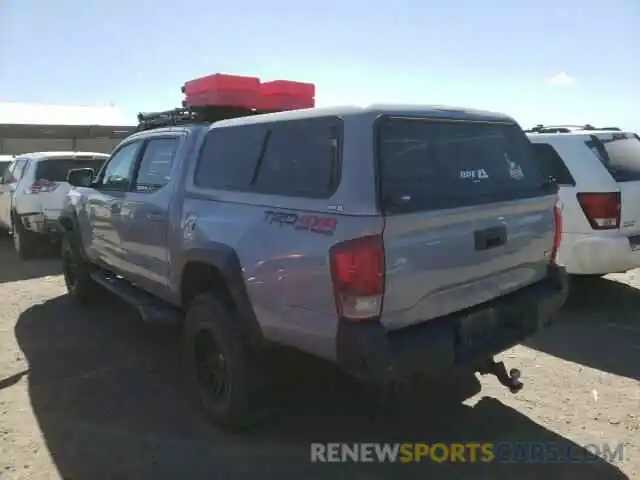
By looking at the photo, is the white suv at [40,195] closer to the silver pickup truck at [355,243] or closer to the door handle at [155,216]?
the door handle at [155,216]

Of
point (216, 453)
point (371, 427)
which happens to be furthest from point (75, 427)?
point (371, 427)

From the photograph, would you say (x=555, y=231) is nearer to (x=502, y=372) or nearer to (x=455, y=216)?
(x=502, y=372)

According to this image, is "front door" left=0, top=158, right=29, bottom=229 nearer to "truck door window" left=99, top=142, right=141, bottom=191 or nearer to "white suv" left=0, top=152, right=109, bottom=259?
"white suv" left=0, top=152, right=109, bottom=259

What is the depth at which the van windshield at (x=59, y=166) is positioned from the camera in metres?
9.36

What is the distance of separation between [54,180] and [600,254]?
Answer: 819cm

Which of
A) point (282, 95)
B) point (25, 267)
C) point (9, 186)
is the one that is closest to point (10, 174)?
point (9, 186)

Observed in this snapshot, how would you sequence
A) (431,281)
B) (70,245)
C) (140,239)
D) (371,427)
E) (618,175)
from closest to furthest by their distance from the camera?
(431,281)
(371,427)
(140,239)
(618,175)
(70,245)

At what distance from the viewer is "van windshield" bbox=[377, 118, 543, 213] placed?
9.21 ft

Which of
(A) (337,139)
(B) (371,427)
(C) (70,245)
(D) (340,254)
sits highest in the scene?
(A) (337,139)

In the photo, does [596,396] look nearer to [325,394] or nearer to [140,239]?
[325,394]

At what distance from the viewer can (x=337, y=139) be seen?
2883 millimetres

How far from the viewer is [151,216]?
4.38 metres

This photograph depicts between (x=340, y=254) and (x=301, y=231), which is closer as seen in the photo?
(x=340, y=254)

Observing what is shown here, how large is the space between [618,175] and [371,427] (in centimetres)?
362
